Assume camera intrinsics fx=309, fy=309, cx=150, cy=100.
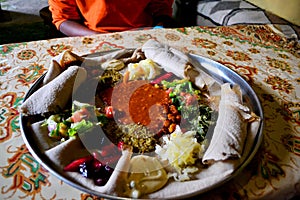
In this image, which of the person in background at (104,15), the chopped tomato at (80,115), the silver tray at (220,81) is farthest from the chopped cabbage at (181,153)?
the person in background at (104,15)

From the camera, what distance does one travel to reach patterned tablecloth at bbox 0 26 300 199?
0.68 metres

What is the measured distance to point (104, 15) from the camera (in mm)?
1596

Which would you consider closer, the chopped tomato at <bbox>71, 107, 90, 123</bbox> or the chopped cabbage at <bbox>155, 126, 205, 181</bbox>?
the chopped cabbage at <bbox>155, 126, 205, 181</bbox>

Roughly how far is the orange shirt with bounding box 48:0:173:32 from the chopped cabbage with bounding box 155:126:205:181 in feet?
3.23

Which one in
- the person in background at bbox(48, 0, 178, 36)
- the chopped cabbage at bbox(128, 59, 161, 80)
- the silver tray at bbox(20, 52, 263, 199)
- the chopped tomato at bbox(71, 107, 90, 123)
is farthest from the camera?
the person in background at bbox(48, 0, 178, 36)

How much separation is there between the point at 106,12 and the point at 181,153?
109 centimetres

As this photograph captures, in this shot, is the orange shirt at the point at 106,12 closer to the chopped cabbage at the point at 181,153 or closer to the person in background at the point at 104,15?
the person in background at the point at 104,15

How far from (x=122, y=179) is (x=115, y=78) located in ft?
1.40

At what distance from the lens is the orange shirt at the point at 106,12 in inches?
62.9

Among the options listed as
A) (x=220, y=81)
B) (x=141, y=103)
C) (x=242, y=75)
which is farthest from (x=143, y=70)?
(x=242, y=75)

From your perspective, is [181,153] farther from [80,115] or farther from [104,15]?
[104,15]

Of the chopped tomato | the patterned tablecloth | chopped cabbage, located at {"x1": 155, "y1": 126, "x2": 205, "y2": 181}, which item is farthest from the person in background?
chopped cabbage, located at {"x1": 155, "y1": 126, "x2": 205, "y2": 181}

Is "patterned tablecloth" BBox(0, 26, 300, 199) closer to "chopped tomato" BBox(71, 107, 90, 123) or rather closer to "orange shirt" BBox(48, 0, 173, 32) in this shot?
"chopped tomato" BBox(71, 107, 90, 123)

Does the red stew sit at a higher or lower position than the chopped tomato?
lower
